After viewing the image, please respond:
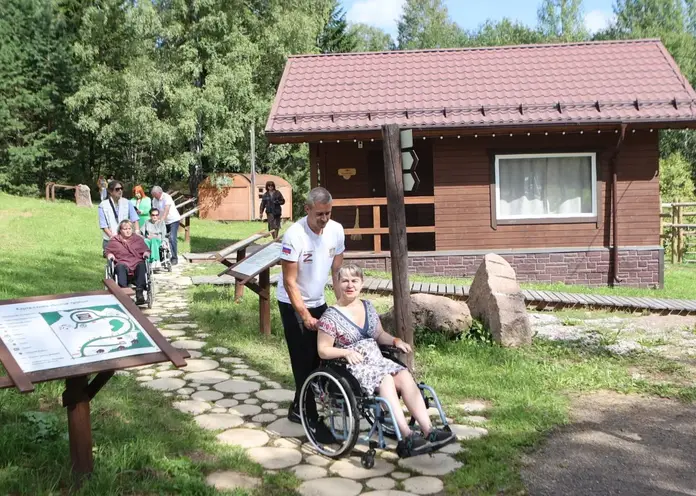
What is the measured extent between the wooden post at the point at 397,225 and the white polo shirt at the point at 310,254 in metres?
0.94

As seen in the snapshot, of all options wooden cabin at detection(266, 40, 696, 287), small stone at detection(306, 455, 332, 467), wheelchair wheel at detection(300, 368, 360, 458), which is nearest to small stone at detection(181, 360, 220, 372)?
wheelchair wheel at detection(300, 368, 360, 458)

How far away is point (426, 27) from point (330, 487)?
157 feet

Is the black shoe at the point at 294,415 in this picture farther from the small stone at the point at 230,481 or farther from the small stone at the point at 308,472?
the small stone at the point at 230,481

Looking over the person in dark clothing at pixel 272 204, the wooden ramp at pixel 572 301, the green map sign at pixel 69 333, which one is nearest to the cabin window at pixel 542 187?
the wooden ramp at pixel 572 301

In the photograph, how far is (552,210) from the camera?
13.8 m

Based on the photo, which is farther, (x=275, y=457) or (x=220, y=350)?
(x=220, y=350)

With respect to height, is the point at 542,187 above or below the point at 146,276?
above

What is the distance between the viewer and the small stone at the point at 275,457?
4.07m

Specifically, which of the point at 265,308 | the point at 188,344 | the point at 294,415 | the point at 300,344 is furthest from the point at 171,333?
the point at 300,344

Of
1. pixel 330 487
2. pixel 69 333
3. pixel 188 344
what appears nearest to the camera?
pixel 69 333

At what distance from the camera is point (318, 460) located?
4160 mm

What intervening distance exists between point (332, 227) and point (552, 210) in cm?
1001

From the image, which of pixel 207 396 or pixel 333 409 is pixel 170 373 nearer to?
pixel 207 396

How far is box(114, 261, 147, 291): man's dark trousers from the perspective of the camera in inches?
342
